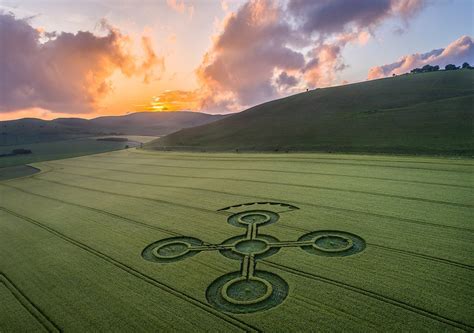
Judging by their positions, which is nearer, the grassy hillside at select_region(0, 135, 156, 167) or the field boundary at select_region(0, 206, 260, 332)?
the field boundary at select_region(0, 206, 260, 332)

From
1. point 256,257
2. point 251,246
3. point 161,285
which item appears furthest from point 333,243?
point 161,285

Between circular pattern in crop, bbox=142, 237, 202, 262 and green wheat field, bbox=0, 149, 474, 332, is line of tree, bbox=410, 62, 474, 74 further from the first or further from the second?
circular pattern in crop, bbox=142, 237, 202, 262

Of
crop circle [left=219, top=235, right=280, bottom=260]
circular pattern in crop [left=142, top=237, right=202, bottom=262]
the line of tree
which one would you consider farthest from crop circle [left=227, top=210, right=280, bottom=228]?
the line of tree

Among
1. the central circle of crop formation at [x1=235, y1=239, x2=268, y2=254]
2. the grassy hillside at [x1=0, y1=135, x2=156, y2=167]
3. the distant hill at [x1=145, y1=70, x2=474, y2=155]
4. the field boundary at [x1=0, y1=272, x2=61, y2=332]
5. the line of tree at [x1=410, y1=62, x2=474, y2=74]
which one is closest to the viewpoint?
the field boundary at [x1=0, y1=272, x2=61, y2=332]

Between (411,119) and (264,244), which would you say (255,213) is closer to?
(264,244)

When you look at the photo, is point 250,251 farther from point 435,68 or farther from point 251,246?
point 435,68

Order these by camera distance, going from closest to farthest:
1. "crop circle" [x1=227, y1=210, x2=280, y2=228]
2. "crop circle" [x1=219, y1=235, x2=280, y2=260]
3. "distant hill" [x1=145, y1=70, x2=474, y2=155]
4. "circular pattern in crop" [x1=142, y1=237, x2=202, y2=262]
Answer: "crop circle" [x1=219, y1=235, x2=280, y2=260]
"circular pattern in crop" [x1=142, y1=237, x2=202, y2=262]
"crop circle" [x1=227, y1=210, x2=280, y2=228]
"distant hill" [x1=145, y1=70, x2=474, y2=155]

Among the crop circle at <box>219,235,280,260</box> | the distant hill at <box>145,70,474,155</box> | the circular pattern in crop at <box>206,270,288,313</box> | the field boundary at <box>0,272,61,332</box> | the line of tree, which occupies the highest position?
the line of tree

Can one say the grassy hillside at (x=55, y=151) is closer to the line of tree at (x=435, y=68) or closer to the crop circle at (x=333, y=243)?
the crop circle at (x=333, y=243)

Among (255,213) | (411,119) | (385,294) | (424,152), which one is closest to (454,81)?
(411,119)
